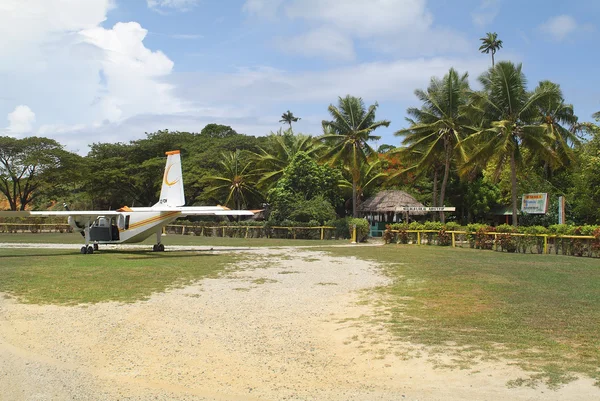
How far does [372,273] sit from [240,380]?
966 cm

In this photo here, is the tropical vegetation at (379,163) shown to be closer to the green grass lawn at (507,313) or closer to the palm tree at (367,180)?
the palm tree at (367,180)

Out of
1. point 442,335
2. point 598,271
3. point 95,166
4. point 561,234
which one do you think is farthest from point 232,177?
point 442,335

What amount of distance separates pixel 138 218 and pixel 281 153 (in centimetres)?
2385

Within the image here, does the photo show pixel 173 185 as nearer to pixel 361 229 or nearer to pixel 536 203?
pixel 361 229

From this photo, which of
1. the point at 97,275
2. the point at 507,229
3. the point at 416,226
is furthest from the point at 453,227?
the point at 97,275

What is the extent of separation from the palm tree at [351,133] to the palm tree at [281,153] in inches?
171

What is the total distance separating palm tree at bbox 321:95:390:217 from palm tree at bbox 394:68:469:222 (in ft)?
12.1

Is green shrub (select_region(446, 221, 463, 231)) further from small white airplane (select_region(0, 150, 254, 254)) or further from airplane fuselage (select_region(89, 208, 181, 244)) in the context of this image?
airplane fuselage (select_region(89, 208, 181, 244))

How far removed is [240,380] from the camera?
19.2 feet

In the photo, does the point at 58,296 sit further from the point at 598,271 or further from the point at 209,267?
the point at 598,271

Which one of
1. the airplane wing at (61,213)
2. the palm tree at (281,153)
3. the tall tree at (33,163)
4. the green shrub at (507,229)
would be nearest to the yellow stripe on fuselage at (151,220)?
the airplane wing at (61,213)

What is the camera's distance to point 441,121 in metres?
34.7

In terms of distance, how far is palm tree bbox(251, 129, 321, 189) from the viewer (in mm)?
44000

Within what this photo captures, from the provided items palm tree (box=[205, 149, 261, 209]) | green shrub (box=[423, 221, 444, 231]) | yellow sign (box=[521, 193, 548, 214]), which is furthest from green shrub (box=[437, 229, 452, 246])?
palm tree (box=[205, 149, 261, 209])
